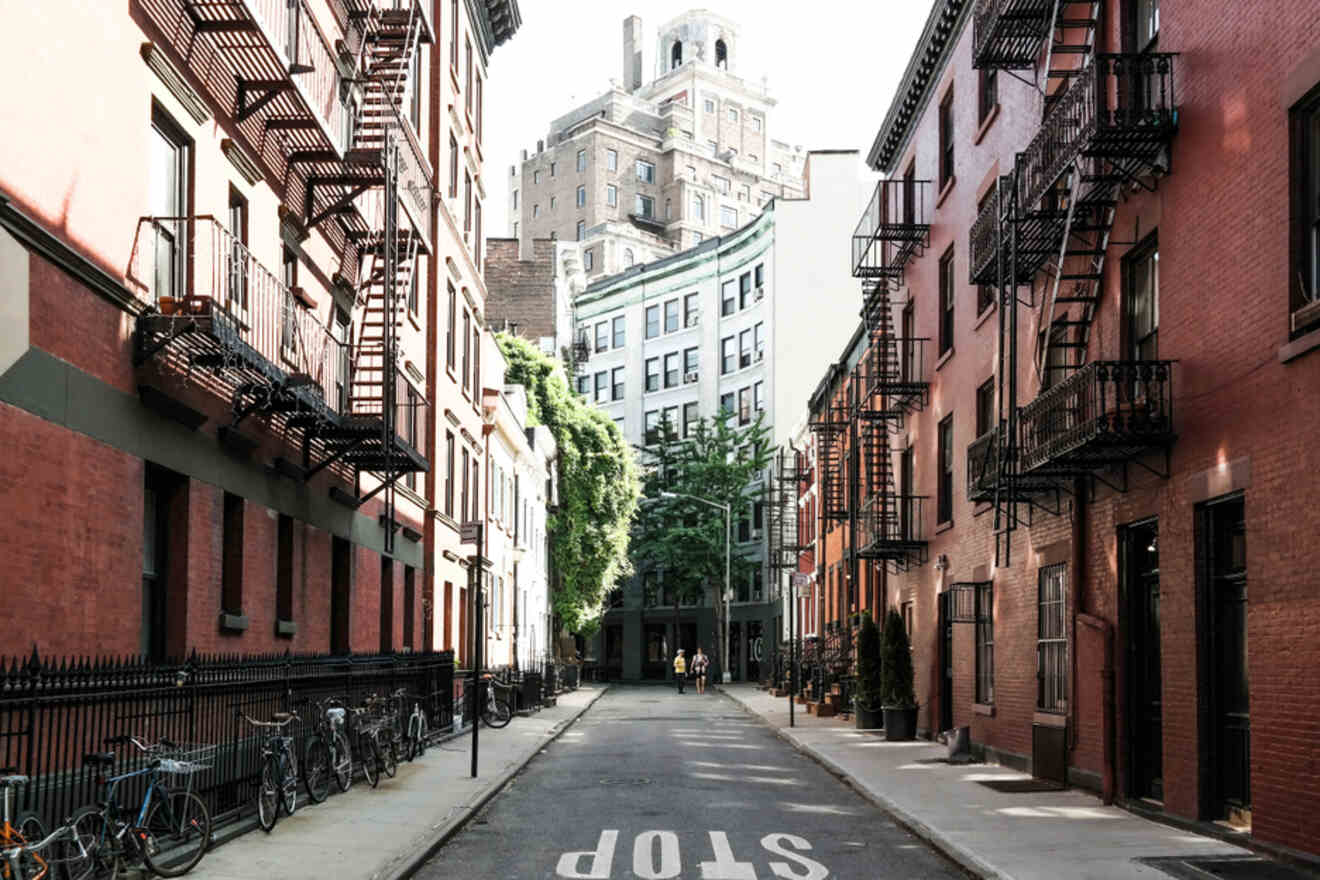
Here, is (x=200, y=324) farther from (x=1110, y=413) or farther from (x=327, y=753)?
(x=1110, y=413)

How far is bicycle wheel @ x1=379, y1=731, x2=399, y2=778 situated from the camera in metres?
19.3

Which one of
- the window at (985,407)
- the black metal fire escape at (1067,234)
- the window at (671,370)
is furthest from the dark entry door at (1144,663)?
the window at (671,370)

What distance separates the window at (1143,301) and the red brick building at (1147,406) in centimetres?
4

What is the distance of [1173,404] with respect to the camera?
1544 centimetres

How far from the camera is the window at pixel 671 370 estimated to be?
83.9 metres

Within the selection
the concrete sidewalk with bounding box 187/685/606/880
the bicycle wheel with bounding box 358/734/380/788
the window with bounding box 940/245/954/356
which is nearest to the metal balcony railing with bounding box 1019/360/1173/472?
the concrete sidewalk with bounding box 187/685/606/880

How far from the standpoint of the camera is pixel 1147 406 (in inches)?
604

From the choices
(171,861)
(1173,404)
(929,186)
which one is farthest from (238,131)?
(929,186)

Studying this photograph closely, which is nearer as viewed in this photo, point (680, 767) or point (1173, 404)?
point (1173, 404)

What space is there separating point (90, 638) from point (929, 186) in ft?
74.5

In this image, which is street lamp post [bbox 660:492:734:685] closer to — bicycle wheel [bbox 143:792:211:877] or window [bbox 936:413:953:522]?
window [bbox 936:413:953:522]

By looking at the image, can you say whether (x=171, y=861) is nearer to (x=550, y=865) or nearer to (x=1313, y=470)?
(x=550, y=865)

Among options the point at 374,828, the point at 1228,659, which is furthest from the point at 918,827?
the point at 374,828

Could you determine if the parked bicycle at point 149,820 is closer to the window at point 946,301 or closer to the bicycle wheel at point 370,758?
the bicycle wheel at point 370,758
